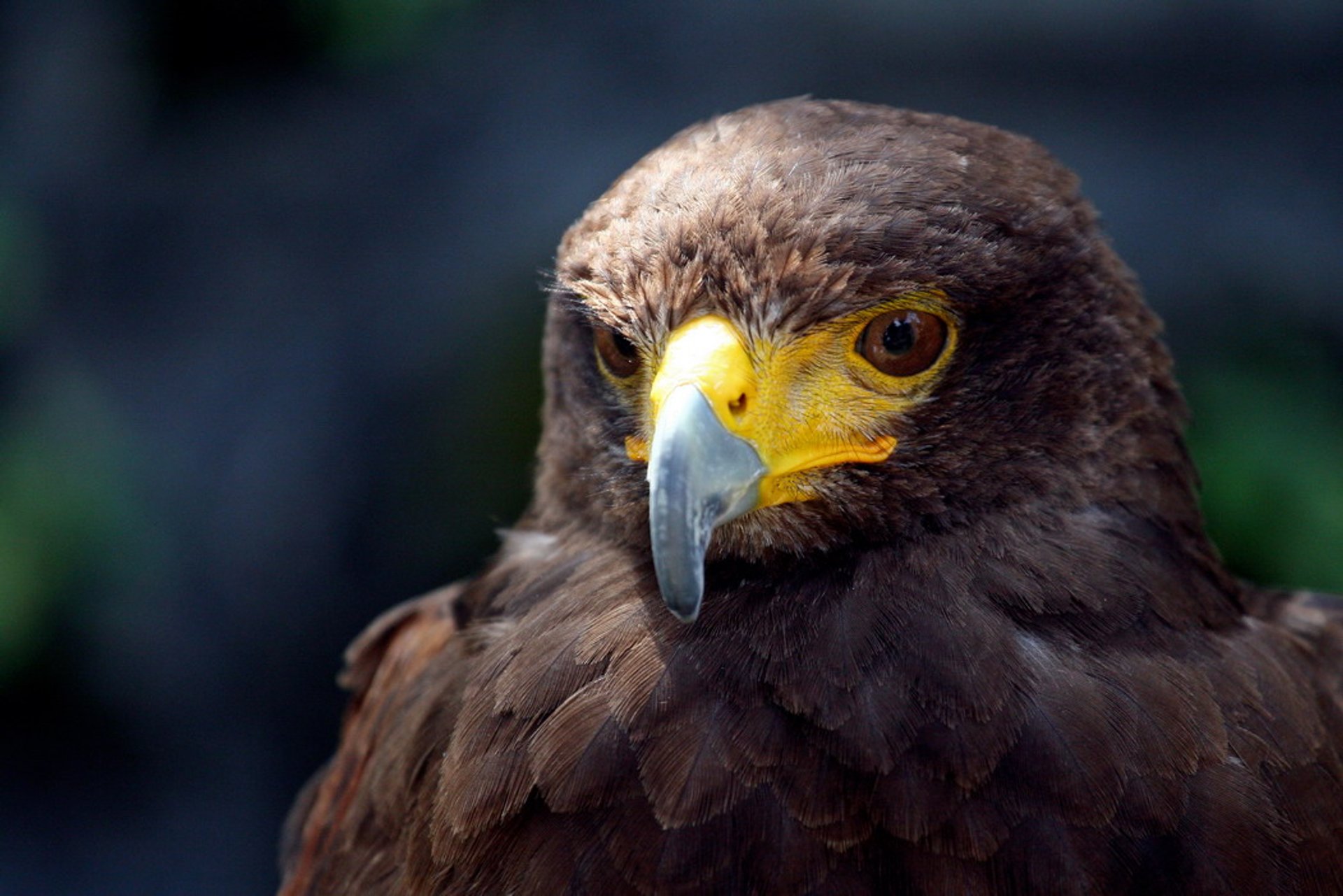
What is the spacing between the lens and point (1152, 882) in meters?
1.51

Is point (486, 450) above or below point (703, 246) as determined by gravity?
below

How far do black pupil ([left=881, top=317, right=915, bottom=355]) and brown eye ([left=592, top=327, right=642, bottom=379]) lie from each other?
1.09 ft

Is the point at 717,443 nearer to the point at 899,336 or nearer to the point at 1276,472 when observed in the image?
the point at 899,336

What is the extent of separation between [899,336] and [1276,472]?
2.69 m

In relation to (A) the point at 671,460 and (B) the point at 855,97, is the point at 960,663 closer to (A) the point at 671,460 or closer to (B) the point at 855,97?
(A) the point at 671,460

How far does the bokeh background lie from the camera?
14.3ft

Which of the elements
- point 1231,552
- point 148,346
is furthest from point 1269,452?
point 148,346

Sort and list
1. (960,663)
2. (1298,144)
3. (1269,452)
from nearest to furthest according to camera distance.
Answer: (960,663) < (1269,452) < (1298,144)

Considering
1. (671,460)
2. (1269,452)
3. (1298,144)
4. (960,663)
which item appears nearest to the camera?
(671,460)

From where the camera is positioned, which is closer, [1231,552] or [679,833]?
[679,833]

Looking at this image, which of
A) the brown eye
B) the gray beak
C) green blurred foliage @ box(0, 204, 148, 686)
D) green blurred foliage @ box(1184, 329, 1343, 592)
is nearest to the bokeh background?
green blurred foliage @ box(0, 204, 148, 686)

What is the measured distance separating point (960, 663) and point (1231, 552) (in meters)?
2.68

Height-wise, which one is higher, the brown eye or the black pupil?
the black pupil

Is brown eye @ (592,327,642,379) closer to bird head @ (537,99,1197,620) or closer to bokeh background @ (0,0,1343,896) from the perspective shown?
bird head @ (537,99,1197,620)
